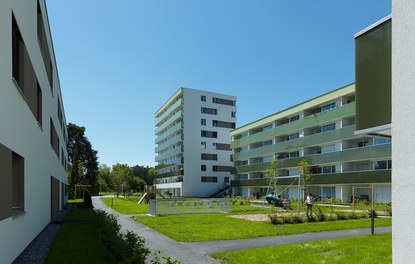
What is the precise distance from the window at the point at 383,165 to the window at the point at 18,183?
3297cm

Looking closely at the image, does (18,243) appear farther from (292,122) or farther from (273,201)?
(292,122)

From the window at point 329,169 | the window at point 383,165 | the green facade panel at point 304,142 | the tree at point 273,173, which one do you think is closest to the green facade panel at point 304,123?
the green facade panel at point 304,142

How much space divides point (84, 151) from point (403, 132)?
9118 cm

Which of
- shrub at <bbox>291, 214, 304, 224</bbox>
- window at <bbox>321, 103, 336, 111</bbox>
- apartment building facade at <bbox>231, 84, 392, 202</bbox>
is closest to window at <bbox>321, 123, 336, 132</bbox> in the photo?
apartment building facade at <bbox>231, 84, 392, 202</bbox>

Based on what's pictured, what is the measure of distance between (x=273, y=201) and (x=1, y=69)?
28.1 m

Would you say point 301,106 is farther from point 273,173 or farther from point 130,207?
point 130,207

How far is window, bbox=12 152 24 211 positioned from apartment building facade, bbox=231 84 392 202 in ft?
79.8

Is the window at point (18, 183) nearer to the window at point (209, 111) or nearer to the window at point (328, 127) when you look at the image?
the window at point (328, 127)

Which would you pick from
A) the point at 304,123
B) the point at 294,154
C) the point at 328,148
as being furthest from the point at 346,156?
the point at 294,154

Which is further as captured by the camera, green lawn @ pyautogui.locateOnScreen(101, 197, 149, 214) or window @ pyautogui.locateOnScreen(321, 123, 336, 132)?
window @ pyautogui.locateOnScreen(321, 123, 336, 132)

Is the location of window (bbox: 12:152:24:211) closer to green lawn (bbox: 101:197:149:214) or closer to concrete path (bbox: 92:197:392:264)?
concrete path (bbox: 92:197:392:264)

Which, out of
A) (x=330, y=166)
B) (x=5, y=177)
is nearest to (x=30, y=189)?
(x=5, y=177)

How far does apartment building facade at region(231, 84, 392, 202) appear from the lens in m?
35.7

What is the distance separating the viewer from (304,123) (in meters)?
46.6
